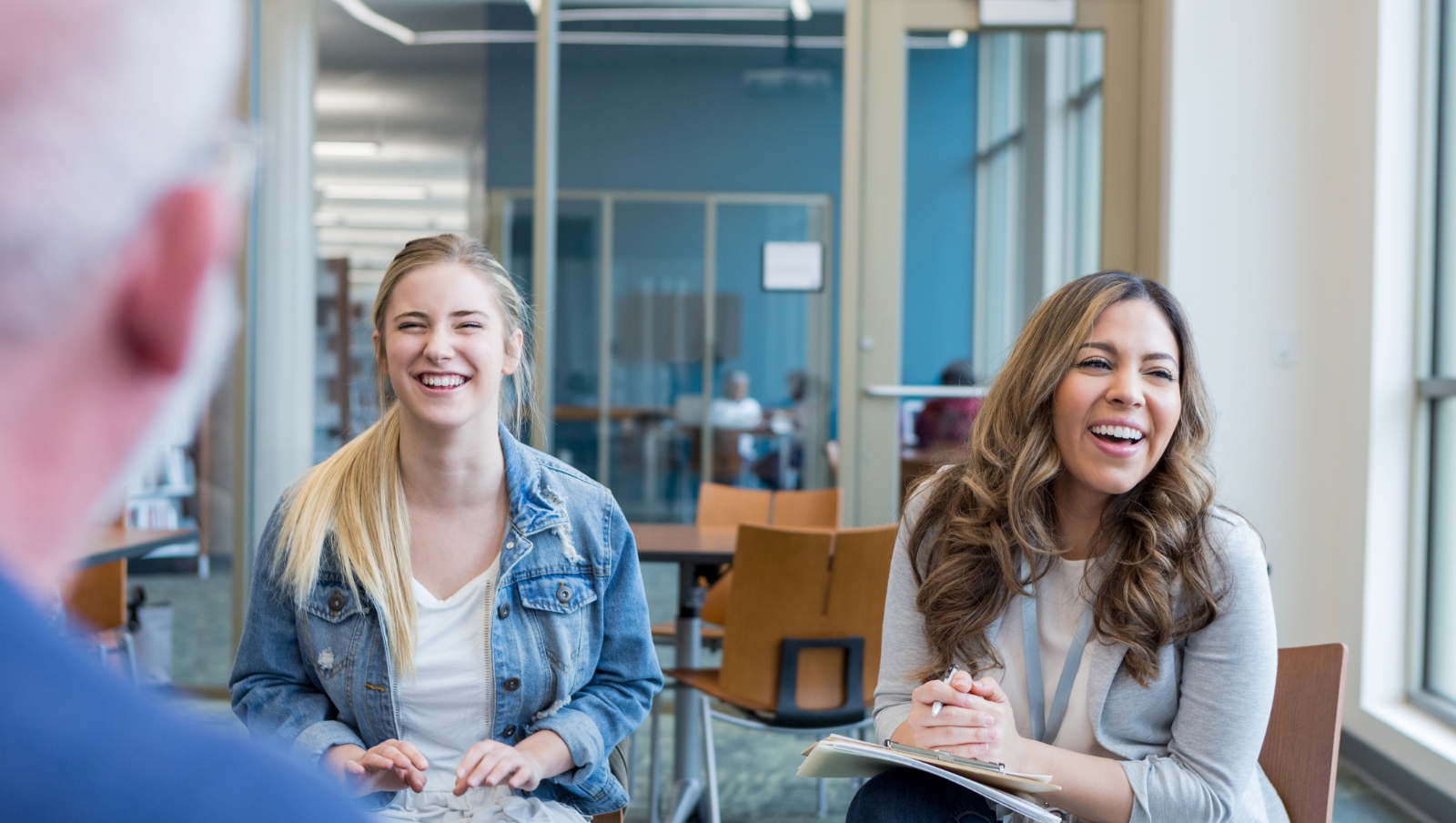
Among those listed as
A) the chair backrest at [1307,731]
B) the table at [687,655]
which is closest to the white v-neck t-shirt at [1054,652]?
the chair backrest at [1307,731]

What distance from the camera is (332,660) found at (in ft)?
5.44

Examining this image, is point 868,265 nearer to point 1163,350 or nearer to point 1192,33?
point 1192,33

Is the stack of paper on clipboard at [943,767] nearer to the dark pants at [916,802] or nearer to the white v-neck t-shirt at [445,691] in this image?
the dark pants at [916,802]

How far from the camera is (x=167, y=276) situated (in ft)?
0.82

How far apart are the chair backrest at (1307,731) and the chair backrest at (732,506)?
2239 millimetres

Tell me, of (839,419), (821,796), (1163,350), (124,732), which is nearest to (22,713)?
(124,732)

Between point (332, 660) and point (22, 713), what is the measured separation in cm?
153

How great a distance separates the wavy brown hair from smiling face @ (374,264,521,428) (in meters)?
0.69

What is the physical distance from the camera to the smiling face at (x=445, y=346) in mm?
1697

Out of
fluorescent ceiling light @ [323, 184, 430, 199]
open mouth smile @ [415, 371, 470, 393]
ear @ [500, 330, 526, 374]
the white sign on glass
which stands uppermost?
fluorescent ceiling light @ [323, 184, 430, 199]

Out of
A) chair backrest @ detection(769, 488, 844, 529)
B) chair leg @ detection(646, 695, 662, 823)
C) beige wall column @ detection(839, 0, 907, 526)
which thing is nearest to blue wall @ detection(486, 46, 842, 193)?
beige wall column @ detection(839, 0, 907, 526)

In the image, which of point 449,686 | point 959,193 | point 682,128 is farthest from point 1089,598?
point 682,128

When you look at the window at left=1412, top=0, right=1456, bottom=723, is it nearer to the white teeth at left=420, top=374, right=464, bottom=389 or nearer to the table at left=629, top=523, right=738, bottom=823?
the table at left=629, top=523, right=738, bottom=823

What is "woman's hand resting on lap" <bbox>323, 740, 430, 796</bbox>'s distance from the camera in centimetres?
149
